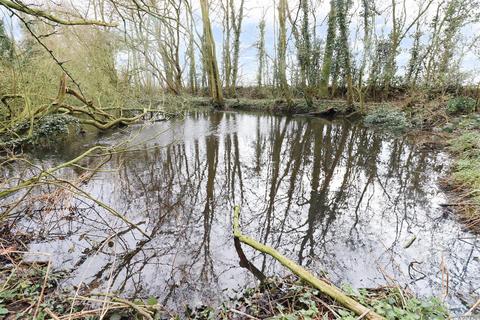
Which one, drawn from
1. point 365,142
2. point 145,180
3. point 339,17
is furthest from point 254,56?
point 145,180

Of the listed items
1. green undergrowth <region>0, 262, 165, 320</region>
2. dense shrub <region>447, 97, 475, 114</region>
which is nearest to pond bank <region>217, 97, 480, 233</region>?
dense shrub <region>447, 97, 475, 114</region>

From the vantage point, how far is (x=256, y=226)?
3.72 meters

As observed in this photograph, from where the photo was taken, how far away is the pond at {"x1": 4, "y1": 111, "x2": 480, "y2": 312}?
105 inches

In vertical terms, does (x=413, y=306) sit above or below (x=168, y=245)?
above

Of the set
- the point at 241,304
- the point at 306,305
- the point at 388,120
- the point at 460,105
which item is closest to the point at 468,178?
the point at 306,305

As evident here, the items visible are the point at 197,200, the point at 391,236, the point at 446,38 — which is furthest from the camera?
the point at 446,38

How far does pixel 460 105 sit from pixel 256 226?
1089 cm

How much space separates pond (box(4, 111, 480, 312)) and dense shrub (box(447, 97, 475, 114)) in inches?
181

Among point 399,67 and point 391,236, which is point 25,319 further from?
point 399,67

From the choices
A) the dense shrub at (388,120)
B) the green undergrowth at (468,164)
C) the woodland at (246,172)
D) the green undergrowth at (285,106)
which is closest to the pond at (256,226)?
the woodland at (246,172)

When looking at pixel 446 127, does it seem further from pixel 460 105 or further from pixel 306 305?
pixel 306 305

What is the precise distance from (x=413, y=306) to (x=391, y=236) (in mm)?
1700

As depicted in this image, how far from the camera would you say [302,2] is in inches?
582

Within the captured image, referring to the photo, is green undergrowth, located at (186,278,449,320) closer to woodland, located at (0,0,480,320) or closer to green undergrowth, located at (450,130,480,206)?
woodland, located at (0,0,480,320)
